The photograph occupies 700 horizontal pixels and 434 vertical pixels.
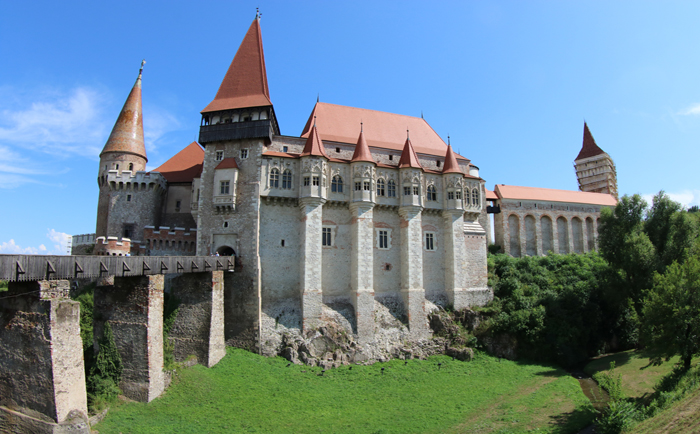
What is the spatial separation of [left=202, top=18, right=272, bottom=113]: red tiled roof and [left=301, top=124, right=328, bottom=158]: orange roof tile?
3728 millimetres

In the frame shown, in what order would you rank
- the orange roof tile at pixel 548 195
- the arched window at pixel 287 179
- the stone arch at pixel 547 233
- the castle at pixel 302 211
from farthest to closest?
the orange roof tile at pixel 548 195 < the stone arch at pixel 547 233 < the arched window at pixel 287 179 < the castle at pixel 302 211

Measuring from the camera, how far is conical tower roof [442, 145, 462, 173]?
35562 mm

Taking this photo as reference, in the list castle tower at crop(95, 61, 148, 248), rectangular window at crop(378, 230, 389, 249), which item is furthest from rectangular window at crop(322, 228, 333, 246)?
castle tower at crop(95, 61, 148, 248)

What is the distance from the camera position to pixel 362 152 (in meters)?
32.7

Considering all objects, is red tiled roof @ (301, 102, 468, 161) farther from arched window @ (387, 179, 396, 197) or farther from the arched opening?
the arched opening

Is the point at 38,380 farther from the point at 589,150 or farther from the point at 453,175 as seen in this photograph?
the point at 589,150

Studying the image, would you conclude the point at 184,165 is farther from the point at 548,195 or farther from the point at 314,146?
the point at 548,195

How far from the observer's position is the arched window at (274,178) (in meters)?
30.5

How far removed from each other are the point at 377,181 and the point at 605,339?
68.8 ft

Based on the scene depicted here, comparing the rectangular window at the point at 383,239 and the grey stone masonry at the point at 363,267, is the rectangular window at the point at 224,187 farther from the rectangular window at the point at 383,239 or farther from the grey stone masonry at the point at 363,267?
the rectangular window at the point at 383,239

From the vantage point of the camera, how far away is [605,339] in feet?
109

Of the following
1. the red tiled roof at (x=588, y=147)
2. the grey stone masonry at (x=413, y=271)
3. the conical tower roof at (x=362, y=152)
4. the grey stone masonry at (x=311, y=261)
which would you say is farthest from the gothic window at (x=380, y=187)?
the red tiled roof at (x=588, y=147)

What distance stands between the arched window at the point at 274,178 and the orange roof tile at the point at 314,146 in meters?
2.22

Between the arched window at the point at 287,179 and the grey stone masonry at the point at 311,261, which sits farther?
the arched window at the point at 287,179
